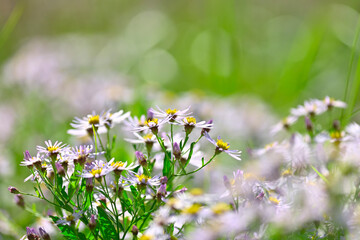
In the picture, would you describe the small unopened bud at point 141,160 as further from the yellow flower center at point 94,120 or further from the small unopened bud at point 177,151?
the yellow flower center at point 94,120

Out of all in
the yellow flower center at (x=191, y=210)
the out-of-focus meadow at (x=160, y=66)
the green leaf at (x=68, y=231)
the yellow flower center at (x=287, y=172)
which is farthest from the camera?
the out-of-focus meadow at (x=160, y=66)

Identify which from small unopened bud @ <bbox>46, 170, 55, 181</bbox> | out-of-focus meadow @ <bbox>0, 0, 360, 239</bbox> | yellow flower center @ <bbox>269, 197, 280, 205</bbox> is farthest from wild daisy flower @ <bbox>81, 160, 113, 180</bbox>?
out-of-focus meadow @ <bbox>0, 0, 360, 239</bbox>

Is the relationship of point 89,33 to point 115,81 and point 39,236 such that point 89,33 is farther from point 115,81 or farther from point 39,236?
point 39,236

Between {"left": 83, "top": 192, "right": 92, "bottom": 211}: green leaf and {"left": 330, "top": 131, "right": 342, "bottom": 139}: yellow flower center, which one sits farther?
{"left": 330, "top": 131, "right": 342, "bottom": 139}: yellow flower center

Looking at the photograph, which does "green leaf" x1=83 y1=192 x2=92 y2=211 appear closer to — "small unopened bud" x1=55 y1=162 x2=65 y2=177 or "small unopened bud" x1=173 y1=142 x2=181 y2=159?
"small unopened bud" x1=55 y1=162 x2=65 y2=177

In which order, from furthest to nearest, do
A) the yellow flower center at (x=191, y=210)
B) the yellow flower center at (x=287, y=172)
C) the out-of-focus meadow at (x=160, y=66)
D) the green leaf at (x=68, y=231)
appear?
the out-of-focus meadow at (x=160, y=66) < the yellow flower center at (x=287, y=172) < the green leaf at (x=68, y=231) < the yellow flower center at (x=191, y=210)

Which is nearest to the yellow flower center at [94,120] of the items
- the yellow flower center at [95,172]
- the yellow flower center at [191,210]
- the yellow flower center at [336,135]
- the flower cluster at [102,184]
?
the flower cluster at [102,184]
